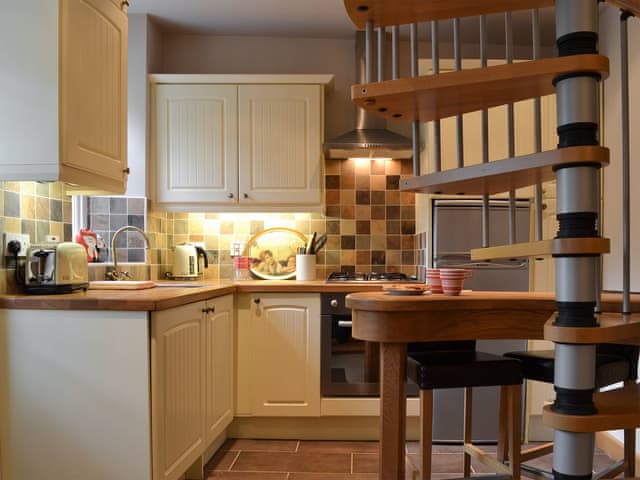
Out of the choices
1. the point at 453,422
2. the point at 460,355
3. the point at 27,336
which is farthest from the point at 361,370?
the point at 27,336

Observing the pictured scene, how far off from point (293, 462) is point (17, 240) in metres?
1.74

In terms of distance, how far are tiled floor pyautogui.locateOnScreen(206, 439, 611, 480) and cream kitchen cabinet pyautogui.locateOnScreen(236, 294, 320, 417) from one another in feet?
0.63

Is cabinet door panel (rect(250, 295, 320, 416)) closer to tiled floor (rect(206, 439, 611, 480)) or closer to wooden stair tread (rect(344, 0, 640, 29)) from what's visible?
tiled floor (rect(206, 439, 611, 480))

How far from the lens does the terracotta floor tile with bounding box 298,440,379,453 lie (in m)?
3.22

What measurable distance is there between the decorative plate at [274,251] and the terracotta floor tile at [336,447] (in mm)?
1131

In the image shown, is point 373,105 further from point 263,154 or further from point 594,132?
point 263,154

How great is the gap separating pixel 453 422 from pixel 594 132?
2.41 metres

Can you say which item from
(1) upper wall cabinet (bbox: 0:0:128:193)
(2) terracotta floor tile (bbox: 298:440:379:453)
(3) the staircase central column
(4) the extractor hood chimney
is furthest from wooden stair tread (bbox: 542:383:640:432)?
(4) the extractor hood chimney

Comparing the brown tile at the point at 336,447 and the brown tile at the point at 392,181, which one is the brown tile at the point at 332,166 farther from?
the brown tile at the point at 336,447

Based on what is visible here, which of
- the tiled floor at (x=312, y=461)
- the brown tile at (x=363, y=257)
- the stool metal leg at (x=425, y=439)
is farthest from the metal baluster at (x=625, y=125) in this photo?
the brown tile at (x=363, y=257)

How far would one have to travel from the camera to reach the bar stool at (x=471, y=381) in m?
1.91

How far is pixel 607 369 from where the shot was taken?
2.00 m

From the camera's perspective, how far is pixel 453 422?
3283mm

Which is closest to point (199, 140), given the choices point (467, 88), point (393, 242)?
point (393, 242)
